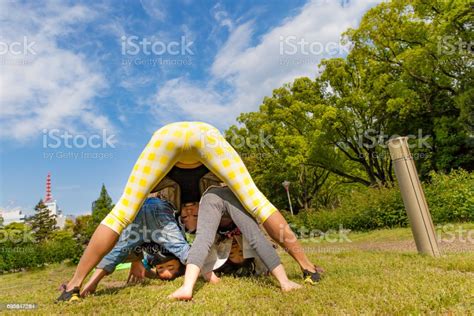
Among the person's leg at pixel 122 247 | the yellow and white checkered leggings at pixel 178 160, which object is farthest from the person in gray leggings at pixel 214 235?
the person's leg at pixel 122 247

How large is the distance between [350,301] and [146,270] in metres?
2.44

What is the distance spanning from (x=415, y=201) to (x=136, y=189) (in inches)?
129

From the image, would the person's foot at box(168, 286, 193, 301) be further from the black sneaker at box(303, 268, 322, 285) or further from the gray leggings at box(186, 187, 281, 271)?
the black sneaker at box(303, 268, 322, 285)

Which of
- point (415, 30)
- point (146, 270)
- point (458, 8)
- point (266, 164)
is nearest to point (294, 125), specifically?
point (266, 164)

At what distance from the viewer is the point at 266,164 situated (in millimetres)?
25344

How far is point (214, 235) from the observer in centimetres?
273

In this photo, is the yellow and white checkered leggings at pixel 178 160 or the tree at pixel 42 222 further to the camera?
the tree at pixel 42 222

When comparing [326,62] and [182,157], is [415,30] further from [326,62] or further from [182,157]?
[182,157]

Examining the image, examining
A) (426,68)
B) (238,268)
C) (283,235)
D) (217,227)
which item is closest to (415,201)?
(283,235)

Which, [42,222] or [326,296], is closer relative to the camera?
[326,296]

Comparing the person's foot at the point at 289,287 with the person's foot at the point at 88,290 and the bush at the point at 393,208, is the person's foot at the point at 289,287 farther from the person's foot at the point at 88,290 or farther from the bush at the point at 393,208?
the bush at the point at 393,208

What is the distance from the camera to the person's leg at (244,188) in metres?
2.67

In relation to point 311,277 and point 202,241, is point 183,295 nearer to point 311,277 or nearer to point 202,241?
point 202,241

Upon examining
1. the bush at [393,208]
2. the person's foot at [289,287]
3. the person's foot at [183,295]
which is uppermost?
the person's foot at [183,295]
